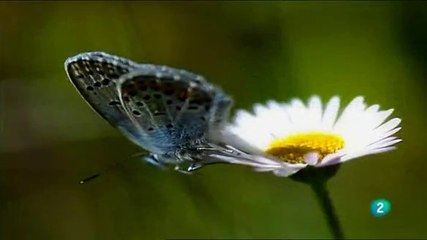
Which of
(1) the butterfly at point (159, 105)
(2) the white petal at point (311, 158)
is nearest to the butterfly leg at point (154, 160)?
(1) the butterfly at point (159, 105)

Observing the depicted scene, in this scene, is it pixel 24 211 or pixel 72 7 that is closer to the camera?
pixel 24 211

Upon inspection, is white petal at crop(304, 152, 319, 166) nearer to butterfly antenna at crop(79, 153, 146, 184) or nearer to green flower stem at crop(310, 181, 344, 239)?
green flower stem at crop(310, 181, 344, 239)

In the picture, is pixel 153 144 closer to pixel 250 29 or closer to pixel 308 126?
pixel 308 126

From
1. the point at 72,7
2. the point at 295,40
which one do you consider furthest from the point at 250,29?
the point at 72,7

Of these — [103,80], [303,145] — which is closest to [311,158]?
[303,145]

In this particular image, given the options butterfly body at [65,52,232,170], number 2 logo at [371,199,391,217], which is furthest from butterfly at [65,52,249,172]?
number 2 logo at [371,199,391,217]

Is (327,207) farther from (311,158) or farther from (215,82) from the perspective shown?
(215,82)
